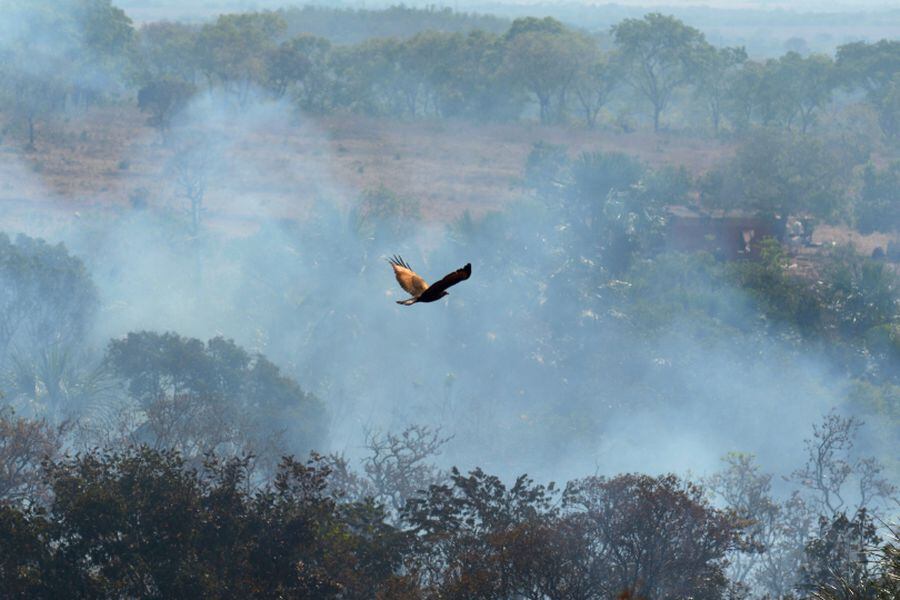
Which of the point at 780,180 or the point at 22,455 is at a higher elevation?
the point at 780,180

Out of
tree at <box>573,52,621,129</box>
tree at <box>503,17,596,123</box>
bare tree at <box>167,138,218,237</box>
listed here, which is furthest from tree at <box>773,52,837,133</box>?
bare tree at <box>167,138,218,237</box>

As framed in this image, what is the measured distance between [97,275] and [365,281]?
339 inches

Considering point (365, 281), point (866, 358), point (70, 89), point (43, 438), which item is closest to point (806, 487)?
point (866, 358)

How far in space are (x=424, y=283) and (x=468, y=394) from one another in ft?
83.9

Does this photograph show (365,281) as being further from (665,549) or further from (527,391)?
(665,549)

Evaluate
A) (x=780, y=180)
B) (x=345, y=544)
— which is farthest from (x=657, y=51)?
→ (x=345, y=544)

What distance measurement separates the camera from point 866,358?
3344 centimetres

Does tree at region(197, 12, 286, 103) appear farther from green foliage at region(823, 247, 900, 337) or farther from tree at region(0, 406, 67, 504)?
tree at region(0, 406, 67, 504)

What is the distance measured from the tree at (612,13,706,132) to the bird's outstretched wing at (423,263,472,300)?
6525cm

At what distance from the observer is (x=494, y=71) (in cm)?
7138

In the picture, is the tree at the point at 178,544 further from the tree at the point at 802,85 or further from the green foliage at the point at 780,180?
the tree at the point at 802,85

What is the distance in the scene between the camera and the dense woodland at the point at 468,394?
659 inches

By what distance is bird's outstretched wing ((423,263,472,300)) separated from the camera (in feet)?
23.2

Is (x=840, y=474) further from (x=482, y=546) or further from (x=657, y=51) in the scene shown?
(x=657, y=51)
